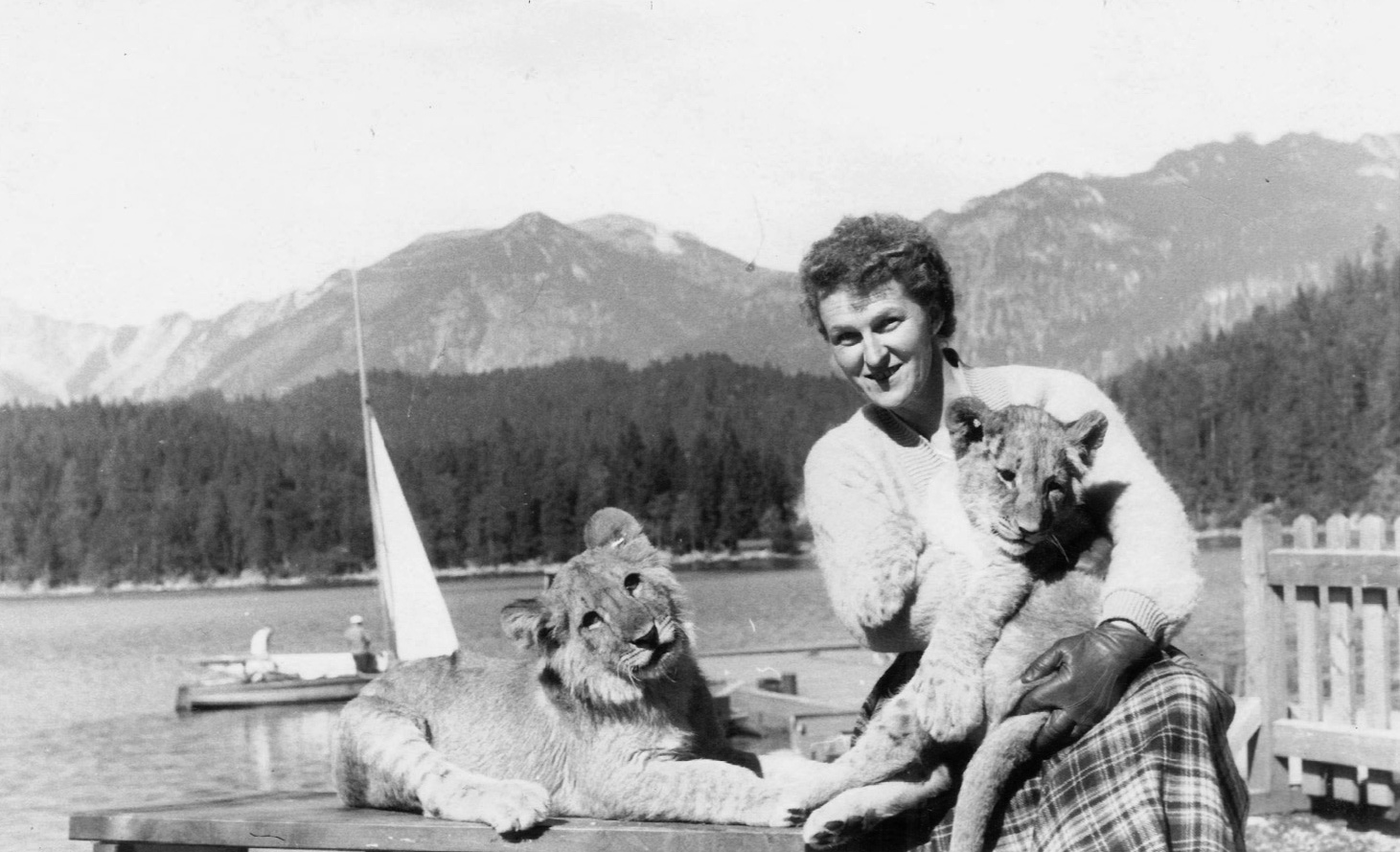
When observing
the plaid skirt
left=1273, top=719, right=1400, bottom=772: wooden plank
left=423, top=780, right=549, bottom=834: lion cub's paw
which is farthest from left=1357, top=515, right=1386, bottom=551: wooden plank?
left=423, top=780, right=549, bottom=834: lion cub's paw

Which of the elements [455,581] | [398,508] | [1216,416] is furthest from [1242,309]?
[398,508]

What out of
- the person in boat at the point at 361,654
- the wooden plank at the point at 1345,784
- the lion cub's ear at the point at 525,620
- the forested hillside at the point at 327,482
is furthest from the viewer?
the forested hillside at the point at 327,482

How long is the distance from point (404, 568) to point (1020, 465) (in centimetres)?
2246

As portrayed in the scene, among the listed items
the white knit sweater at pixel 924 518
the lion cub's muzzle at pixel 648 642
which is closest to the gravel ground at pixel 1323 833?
the white knit sweater at pixel 924 518

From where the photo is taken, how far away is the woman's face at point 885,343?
3.91 metres

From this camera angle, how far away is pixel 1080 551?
3.54 metres

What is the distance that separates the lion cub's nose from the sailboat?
18036 mm

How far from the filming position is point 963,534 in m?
3.58

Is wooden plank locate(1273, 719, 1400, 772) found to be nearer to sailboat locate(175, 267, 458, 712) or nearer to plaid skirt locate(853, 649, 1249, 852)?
plaid skirt locate(853, 649, 1249, 852)

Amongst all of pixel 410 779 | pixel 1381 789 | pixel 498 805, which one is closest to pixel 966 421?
pixel 498 805

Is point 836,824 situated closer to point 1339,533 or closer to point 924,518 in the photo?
point 924,518

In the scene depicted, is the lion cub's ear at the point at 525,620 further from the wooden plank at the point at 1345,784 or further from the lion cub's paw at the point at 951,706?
the wooden plank at the point at 1345,784

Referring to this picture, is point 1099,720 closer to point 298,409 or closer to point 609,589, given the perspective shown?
point 609,589

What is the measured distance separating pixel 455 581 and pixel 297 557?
8.87 meters
